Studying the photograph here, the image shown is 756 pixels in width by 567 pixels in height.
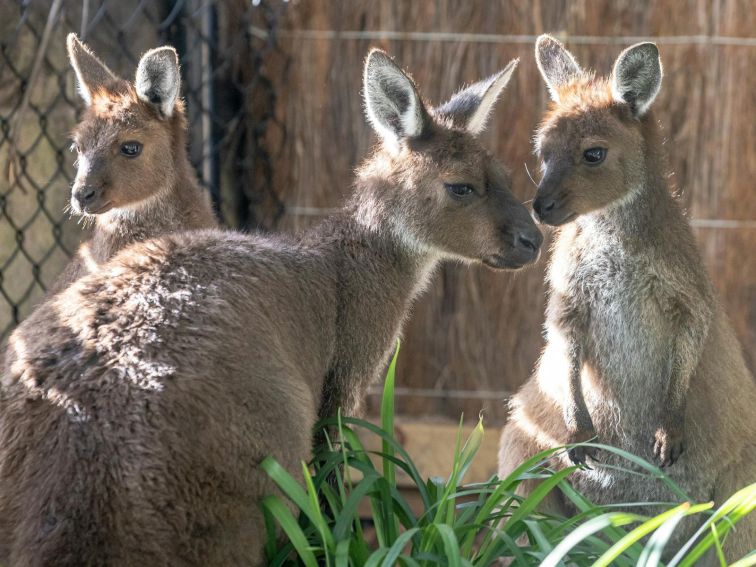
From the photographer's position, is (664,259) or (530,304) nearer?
(664,259)

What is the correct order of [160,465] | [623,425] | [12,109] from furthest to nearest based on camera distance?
1. [12,109]
2. [623,425]
3. [160,465]

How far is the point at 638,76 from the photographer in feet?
15.1

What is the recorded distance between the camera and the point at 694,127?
23.6ft

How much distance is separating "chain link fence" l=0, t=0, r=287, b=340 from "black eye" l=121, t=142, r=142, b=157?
4.52 feet

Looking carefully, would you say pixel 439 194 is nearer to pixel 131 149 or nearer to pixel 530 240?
pixel 530 240

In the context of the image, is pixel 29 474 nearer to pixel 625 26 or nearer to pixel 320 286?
pixel 320 286

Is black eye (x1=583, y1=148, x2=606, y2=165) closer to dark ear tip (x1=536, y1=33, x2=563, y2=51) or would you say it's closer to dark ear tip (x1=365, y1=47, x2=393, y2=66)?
dark ear tip (x1=536, y1=33, x2=563, y2=51)

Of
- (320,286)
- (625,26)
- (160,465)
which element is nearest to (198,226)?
(320,286)

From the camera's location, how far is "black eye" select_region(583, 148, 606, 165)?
4566 mm

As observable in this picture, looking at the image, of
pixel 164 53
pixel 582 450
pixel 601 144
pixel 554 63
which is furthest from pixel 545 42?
pixel 164 53

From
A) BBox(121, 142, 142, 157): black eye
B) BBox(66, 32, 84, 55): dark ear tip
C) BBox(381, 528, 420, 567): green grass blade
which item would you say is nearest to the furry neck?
BBox(121, 142, 142, 157): black eye

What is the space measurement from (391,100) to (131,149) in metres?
1.65

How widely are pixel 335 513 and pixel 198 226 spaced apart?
211 centimetres

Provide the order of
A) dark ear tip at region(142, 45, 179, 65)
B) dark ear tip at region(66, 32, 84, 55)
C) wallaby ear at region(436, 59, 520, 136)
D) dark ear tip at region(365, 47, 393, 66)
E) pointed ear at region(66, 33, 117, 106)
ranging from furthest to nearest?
1. pointed ear at region(66, 33, 117, 106)
2. dark ear tip at region(66, 32, 84, 55)
3. dark ear tip at region(142, 45, 179, 65)
4. wallaby ear at region(436, 59, 520, 136)
5. dark ear tip at region(365, 47, 393, 66)
